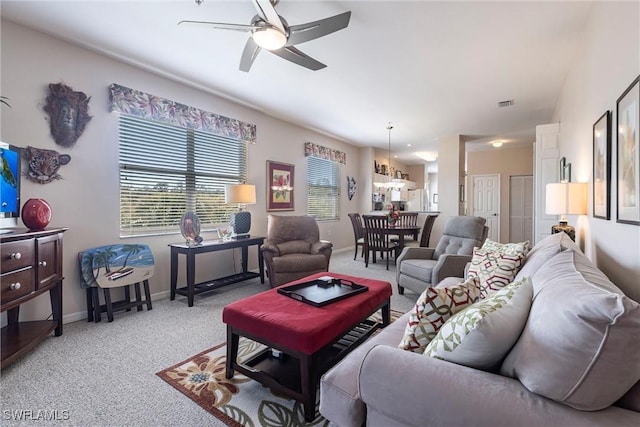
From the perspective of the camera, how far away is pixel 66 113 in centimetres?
276

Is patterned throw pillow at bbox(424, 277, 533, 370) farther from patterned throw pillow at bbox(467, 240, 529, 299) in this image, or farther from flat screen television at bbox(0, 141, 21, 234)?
flat screen television at bbox(0, 141, 21, 234)

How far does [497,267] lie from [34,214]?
11.0 feet

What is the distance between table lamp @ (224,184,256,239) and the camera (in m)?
3.83

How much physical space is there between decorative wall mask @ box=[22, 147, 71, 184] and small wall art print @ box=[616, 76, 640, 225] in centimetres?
412

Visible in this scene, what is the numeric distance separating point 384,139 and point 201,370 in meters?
5.88

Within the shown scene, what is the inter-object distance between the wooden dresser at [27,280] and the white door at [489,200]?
8249mm

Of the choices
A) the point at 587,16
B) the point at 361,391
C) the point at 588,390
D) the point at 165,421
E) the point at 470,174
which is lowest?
the point at 165,421

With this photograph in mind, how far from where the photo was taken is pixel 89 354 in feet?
7.11

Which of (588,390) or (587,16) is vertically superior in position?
(587,16)

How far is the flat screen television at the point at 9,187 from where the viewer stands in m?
2.04

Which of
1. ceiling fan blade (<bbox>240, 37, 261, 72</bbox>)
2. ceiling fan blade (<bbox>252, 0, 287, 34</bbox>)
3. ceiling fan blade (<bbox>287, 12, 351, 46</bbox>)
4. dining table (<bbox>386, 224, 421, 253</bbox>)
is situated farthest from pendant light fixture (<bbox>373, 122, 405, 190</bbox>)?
ceiling fan blade (<bbox>252, 0, 287, 34</bbox>)

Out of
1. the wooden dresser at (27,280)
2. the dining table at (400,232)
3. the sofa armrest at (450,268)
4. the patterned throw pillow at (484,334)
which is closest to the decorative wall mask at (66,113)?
the wooden dresser at (27,280)

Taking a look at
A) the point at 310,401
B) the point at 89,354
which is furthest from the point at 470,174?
the point at 89,354

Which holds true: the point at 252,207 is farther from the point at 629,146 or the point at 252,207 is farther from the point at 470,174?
the point at 470,174
